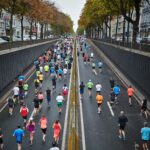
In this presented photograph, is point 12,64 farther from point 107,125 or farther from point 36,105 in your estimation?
point 107,125

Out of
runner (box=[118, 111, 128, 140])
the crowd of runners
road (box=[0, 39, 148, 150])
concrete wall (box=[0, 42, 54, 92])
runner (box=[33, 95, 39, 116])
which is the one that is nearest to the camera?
the crowd of runners

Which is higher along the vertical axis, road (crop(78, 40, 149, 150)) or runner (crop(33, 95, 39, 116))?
runner (crop(33, 95, 39, 116))

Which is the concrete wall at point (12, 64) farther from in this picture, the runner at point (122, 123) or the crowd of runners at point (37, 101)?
the runner at point (122, 123)

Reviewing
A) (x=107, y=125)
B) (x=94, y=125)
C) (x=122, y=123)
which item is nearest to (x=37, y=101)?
(x=94, y=125)

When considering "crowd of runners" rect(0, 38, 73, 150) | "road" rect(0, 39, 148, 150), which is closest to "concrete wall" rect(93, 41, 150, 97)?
"road" rect(0, 39, 148, 150)

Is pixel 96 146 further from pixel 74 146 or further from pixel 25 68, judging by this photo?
pixel 25 68

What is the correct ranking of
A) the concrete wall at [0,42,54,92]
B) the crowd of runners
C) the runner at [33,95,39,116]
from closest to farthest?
1. the crowd of runners
2. the runner at [33,95,39,116]
3. the concrete wall at [0,42,54,92]

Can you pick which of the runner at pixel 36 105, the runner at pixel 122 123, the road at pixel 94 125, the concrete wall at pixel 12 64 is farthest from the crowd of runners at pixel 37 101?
the runner at pixel 122 123

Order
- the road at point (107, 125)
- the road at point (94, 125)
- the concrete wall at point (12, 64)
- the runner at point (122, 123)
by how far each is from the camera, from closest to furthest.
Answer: the road at point (94, 125) < the road at point (107, 125) < the runner at point (122, 123) < the concrete wall at point (12, 64)

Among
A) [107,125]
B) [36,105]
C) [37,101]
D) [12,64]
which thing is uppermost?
[12,64]

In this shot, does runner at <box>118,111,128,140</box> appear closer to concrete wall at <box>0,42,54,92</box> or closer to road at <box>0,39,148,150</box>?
road at <box>0,39,148,150</box>

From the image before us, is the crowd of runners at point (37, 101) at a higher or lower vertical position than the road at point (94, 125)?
higher

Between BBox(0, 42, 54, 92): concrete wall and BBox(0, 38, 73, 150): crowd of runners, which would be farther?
BBox(0, 42, 54, 92): concrete wall

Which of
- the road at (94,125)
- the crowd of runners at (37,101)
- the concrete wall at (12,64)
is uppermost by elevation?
the concrete wall at (12,64)
